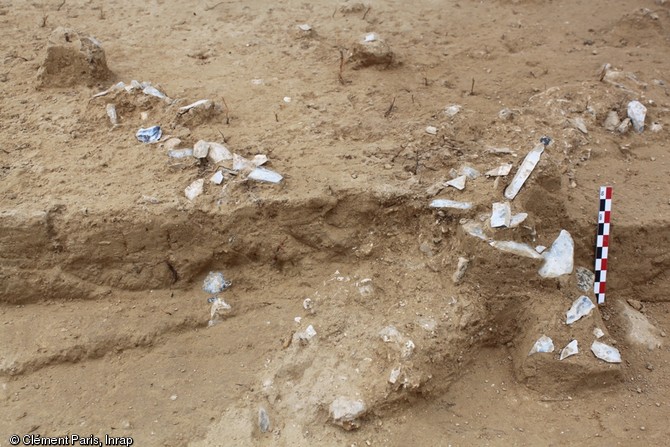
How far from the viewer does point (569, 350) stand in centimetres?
302

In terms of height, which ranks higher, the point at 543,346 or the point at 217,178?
the point at 217,178

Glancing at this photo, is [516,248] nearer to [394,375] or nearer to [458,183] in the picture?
[458,183]

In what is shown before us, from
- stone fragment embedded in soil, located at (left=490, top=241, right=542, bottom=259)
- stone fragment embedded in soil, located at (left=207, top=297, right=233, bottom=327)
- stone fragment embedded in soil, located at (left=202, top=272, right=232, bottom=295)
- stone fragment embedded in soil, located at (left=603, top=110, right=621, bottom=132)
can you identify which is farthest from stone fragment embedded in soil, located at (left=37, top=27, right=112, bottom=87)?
stone fragment embedded in soil, located at (left=603, top=110, right=621, bottom=132)

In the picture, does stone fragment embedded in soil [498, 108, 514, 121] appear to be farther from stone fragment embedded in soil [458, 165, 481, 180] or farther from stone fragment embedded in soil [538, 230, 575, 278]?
stone fragment embedded in soil [538, 230, 575, 278]

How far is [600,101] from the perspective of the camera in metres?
4.21

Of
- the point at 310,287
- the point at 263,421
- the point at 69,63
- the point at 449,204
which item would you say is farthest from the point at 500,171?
the point at 69,63

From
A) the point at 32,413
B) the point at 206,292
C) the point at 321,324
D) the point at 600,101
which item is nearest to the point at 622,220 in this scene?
the point at 600,101

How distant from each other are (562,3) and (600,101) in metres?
1.98

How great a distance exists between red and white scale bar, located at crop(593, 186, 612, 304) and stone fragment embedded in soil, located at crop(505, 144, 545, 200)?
0.41m

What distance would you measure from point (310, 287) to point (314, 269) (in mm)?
106

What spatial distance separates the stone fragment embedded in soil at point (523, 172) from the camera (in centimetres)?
324

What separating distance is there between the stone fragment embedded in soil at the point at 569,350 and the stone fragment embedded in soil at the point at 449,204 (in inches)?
35.2

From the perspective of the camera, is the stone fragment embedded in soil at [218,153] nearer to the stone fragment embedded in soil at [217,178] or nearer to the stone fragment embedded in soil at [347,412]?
the stone fragment embedded in soil at [217,178]

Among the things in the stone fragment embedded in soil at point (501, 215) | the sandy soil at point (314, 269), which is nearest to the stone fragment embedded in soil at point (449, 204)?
the sandy soil at point (314, 269)
